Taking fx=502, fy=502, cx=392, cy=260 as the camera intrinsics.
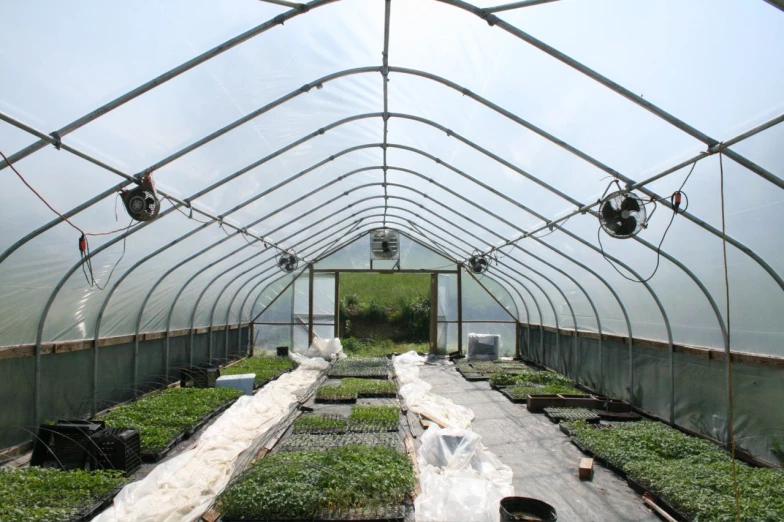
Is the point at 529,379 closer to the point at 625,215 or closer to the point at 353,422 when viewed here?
the point at 353,422

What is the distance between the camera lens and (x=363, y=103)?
8180 mm

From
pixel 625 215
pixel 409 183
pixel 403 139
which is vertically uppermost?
pixel 403 139

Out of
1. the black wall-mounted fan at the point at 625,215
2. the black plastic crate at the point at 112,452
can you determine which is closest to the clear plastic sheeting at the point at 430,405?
the black wall-mounted fan at the point at 625,215

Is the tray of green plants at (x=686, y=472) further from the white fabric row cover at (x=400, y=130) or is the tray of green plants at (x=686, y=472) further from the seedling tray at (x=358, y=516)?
the seedling tray at (x=358, y=516)

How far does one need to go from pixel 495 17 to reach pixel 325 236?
1250cm

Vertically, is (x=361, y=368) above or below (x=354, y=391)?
below

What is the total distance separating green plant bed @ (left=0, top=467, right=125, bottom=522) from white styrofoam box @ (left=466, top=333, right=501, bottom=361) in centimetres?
1347

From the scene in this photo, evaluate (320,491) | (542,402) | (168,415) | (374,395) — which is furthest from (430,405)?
(320,491)

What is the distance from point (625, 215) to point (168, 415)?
7.78 m

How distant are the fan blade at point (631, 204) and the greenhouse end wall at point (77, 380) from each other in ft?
28.1

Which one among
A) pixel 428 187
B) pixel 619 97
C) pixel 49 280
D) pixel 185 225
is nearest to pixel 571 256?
pixel 428 187

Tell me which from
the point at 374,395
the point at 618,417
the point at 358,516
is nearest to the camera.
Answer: the point at 358,516

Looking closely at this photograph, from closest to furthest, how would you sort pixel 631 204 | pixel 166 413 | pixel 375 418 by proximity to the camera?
pixel 631 204 → pixel 166 413 → pixel 375 418

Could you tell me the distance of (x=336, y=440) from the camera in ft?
24.9
